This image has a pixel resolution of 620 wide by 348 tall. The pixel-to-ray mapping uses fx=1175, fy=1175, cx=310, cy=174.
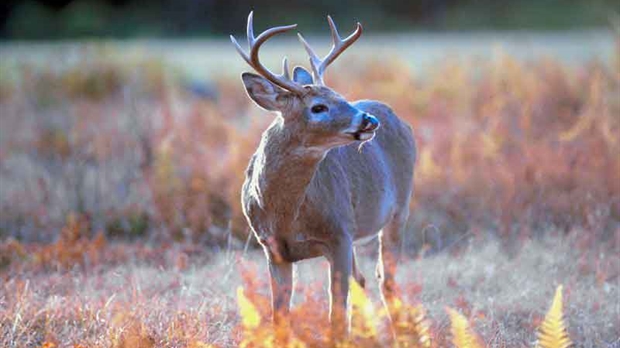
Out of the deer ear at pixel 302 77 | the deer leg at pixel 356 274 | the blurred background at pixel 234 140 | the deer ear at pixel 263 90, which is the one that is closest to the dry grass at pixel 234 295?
the deer leg at pixel 356 274

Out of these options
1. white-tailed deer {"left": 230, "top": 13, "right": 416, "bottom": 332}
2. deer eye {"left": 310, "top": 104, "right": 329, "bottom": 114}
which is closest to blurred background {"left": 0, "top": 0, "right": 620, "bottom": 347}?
white-tailed deer {"left": 230, "top": 13, "right": 416, "bottom": 332}

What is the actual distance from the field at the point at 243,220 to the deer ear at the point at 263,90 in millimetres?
1005

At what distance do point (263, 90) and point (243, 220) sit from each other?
394 cm

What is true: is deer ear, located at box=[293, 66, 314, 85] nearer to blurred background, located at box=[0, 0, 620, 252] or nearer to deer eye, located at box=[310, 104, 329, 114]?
deer eye, located at box=[310, 104, 329, 114]

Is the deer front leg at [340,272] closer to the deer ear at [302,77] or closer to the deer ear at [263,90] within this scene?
the deer ear at [263,90]

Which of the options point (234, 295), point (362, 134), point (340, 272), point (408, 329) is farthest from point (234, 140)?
point (408, 329)

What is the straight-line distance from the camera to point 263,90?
21.5 feet

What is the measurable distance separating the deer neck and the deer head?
6cm

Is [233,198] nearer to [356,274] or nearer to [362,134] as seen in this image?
[356,274]

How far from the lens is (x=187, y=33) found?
118 feet

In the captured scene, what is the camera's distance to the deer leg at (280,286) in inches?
261

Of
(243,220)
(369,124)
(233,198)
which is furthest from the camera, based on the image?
(233,198)

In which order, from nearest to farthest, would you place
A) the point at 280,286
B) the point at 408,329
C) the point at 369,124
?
the point at 408,329 → the point at 369,124 → the point at 280,286

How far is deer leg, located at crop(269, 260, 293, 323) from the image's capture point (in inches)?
261
